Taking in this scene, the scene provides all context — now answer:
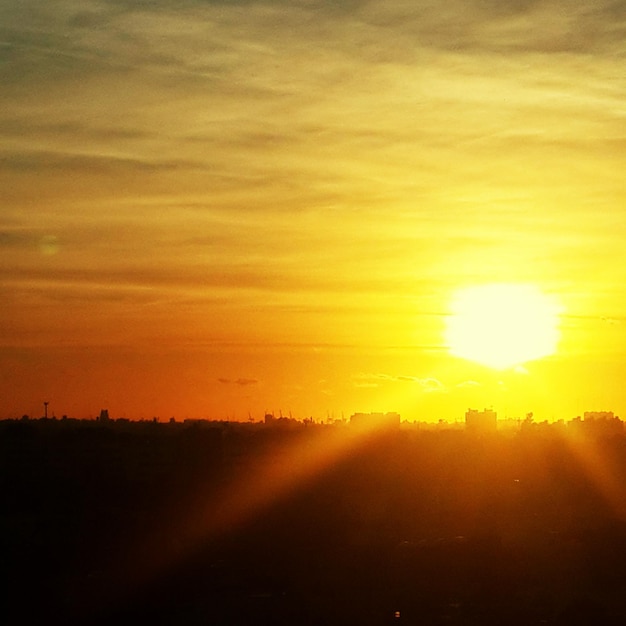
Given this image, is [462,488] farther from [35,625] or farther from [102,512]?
[35,625]

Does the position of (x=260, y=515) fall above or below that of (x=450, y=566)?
above

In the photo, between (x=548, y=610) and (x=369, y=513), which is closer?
(x=548, y=610)

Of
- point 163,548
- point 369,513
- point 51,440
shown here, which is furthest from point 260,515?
point 51,440

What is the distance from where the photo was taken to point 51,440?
144 m

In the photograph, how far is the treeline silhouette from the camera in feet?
127

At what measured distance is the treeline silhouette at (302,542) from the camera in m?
38.8

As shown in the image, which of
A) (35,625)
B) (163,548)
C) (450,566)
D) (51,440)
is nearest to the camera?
(35,625)

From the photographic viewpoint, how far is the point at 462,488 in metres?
92.1

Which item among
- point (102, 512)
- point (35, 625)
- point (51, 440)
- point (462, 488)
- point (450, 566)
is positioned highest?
point (51, 440)

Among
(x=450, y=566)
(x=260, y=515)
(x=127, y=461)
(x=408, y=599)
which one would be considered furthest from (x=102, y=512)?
(x=127, y=461)

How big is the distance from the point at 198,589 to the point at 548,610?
12.5m

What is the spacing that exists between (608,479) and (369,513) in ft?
145

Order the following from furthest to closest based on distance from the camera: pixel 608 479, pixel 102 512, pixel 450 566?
1. pixel 608 479
2. pixel 102 512
3. pixel 450 566

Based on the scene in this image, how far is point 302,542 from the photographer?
56.9 m
